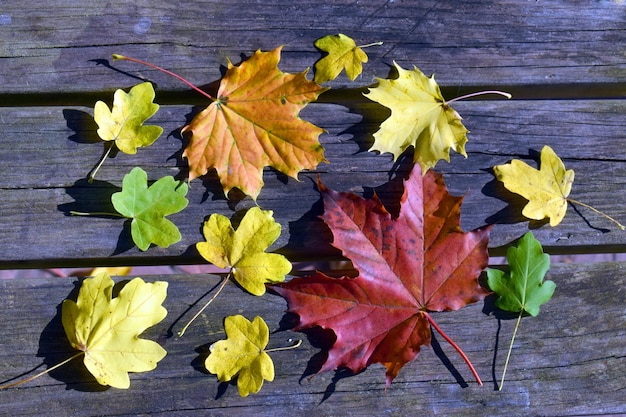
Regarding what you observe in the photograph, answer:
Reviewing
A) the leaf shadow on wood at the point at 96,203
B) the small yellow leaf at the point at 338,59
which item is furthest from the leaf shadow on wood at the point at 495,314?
the leaf shadow on wood at the point at 96,203

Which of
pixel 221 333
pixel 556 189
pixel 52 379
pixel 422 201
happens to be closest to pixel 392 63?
pixel 422 201

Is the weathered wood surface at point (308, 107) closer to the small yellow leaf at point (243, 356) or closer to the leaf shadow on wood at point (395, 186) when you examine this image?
the leaf shadow on wood at point (395, 186)

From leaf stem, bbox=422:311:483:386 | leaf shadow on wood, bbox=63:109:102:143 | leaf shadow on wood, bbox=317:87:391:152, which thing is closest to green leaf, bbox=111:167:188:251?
leaf shadow on wood, bbox=63:109:102:143

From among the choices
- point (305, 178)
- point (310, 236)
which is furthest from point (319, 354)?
point (305, 178)

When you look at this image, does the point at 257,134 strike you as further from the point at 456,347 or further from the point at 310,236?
the point at 456,347

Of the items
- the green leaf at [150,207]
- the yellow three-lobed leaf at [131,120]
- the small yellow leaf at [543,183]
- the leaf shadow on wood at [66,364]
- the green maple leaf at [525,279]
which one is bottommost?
the leaf shadow on wood at [66,364]

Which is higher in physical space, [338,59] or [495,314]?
[338,59]
